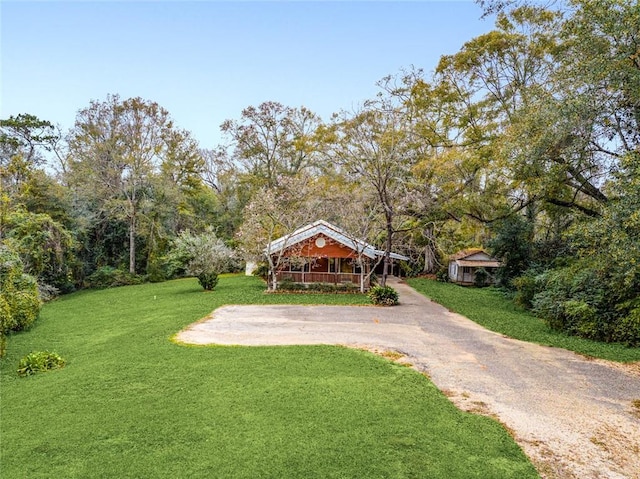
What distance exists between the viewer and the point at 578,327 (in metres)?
11.0

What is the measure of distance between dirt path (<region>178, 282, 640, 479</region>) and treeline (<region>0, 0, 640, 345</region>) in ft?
9.38

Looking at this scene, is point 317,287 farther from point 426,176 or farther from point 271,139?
point 271,139

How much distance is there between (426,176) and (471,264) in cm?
812

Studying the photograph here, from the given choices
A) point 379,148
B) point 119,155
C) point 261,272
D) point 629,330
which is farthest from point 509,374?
point 119,155

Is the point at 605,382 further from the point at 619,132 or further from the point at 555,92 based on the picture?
the point at 555,92

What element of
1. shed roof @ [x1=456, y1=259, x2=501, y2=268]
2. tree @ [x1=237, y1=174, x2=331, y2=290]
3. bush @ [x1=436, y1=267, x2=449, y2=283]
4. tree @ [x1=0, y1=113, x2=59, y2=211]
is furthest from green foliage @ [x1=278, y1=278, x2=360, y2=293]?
tree @ [x1=0, y1=113, x2=59, y2=211]

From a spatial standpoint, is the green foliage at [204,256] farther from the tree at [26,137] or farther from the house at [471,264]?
the house at [471,264]

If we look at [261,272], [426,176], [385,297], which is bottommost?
[385,297]

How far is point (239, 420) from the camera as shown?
5.29 m

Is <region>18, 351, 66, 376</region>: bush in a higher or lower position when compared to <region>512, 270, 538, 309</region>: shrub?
A: lower

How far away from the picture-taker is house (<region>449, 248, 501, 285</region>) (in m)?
27.0

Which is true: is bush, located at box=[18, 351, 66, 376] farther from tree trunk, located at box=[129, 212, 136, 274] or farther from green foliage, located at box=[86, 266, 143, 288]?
tree trunk, located at box=[129, 212, 136, 274]

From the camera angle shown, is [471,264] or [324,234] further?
[471,264]

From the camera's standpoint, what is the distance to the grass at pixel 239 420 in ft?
14.0
